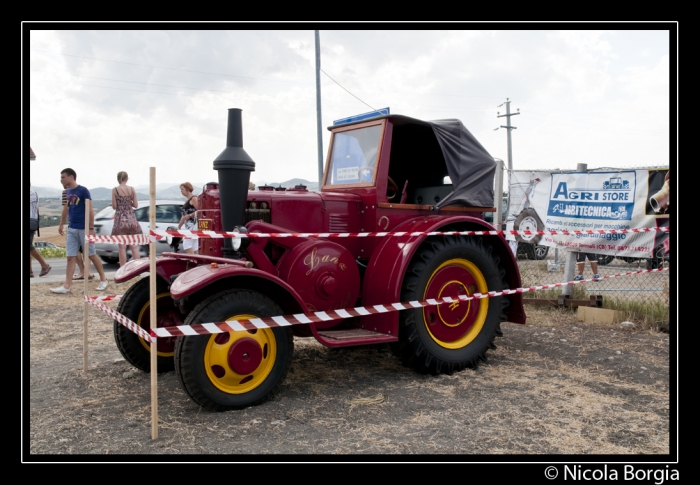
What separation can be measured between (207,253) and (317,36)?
12116 millimetres

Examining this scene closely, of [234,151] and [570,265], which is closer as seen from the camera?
[234,151]

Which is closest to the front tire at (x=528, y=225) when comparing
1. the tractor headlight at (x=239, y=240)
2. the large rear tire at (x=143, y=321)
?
the tractor headlight at (x=239, y=240)

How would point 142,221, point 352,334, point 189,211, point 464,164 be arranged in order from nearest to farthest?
point 352,334 → point 464,164 → point 189,211 → point 142,221

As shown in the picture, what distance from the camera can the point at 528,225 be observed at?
754 cm

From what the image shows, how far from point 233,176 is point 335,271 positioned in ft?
3.75

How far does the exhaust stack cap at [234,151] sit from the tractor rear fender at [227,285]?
71 centimetres

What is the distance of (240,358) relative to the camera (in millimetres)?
3773

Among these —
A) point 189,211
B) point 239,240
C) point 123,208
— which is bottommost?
point 239,240

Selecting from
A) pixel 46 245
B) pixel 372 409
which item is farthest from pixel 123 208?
pixel 46 245

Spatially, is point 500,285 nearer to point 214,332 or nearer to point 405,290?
point 405,290

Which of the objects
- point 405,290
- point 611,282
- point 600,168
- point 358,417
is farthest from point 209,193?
point 611,282

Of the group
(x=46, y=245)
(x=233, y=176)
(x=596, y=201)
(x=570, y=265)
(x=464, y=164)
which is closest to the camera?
(x=233, y=176)

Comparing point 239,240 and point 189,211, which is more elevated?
point 189,211

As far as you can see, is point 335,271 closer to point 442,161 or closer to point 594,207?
point 442,161
